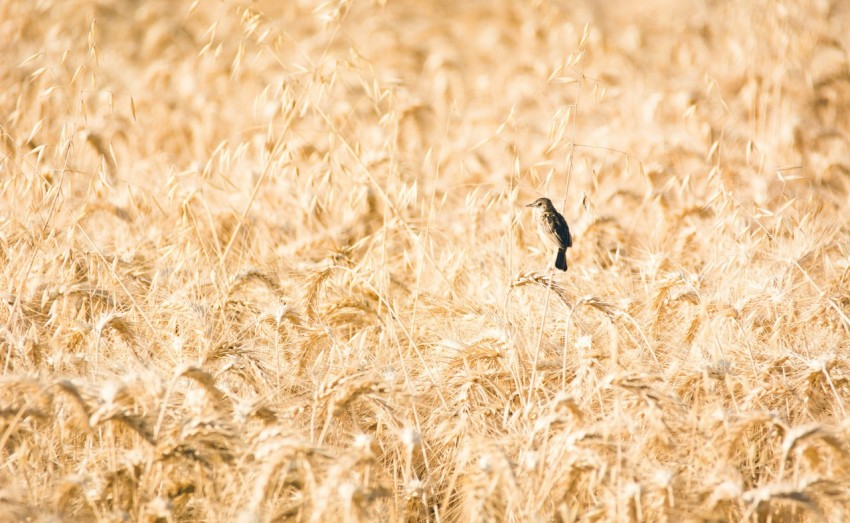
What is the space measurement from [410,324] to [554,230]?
0.66 metres

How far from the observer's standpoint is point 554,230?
2736 mm

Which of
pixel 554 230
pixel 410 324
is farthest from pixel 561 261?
pixel 410 324

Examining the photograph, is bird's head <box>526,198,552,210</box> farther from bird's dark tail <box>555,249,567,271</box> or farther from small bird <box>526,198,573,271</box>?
bird's dark tail <box>555,249,567,271</box>

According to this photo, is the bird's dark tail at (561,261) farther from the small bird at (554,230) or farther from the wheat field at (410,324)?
the wheat field at (410,324)

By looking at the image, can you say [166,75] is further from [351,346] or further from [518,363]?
[518,363]

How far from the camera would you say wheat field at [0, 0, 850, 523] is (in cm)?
178

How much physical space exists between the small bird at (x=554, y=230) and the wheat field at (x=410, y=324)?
2.5 inches

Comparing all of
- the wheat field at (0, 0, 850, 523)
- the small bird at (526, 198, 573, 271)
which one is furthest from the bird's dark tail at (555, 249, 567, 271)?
the wheat field at (0, 0, 850, 523)

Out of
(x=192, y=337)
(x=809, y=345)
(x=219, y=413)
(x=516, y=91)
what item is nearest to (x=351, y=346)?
(x=192, y=337)

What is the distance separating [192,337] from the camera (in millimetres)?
2527

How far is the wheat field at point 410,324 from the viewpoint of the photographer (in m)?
1.78

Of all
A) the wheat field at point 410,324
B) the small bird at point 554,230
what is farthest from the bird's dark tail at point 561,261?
the wheat field at point 410,324

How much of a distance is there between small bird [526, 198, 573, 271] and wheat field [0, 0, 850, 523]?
0.06 m

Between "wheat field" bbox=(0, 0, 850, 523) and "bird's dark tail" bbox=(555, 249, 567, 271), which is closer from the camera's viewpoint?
"wheat field" bbox=(0, 0, 850, 523)
